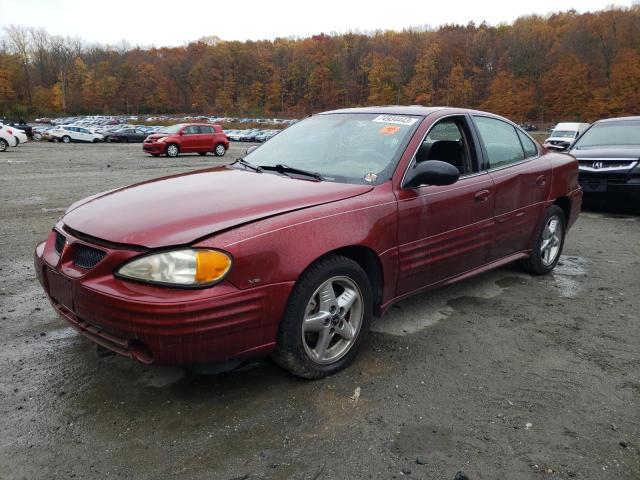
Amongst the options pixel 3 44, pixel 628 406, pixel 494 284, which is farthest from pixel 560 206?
pixel 3 44

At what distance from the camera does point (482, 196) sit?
4.02m

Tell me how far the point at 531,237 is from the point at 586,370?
1796 mm

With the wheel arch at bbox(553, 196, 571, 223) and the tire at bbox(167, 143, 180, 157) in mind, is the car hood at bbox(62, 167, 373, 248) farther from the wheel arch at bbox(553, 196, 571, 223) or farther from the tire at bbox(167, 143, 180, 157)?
Answer: the tire at bbox(167, 143, 180, 157)

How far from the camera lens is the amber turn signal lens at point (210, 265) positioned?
2492 mm

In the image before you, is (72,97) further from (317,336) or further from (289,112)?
(317,336)

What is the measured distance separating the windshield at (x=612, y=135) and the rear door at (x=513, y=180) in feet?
16.3

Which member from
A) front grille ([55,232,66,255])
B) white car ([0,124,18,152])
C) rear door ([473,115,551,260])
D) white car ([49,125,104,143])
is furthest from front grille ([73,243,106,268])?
white car ([49,125,104,143])

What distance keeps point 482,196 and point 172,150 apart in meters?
21.7

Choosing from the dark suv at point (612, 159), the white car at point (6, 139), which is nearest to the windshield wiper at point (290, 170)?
the dark suv at point (612, 159)

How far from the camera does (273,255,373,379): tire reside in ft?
9.20

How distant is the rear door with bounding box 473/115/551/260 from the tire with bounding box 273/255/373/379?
1628 mm

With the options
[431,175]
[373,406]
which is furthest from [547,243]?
[373,406]

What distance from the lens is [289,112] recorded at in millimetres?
124375

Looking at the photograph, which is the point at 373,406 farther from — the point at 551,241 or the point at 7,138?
the point at 7,138
